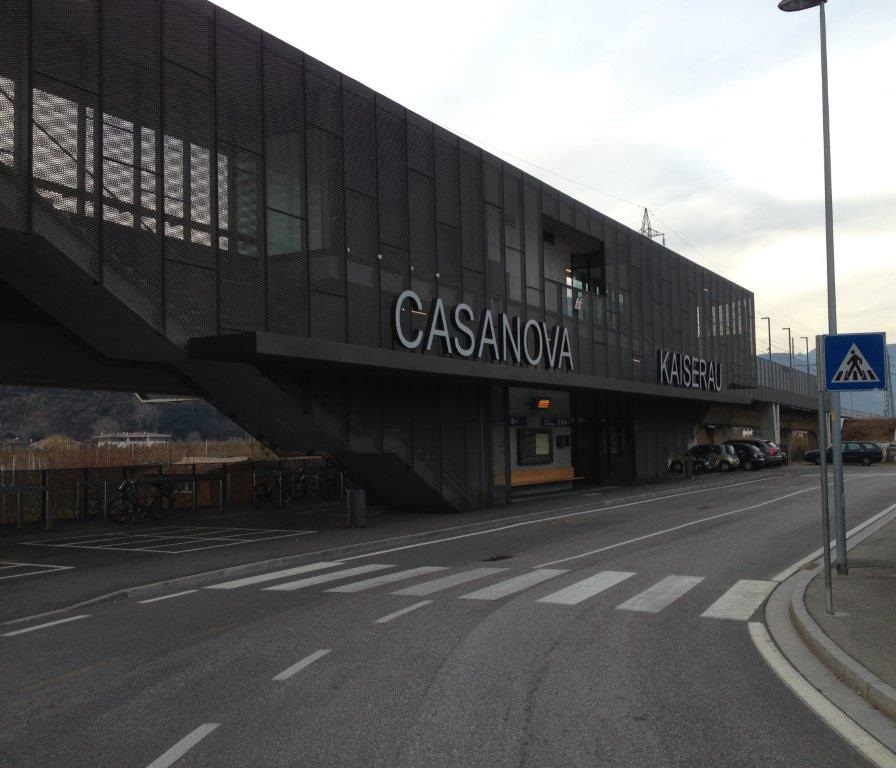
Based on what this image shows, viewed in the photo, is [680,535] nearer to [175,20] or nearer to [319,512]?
[319,512]

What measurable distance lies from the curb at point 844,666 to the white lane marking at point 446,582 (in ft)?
15.0

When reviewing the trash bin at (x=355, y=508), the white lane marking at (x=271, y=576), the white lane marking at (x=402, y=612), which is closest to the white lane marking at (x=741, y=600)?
the white lane marking at (x=402, y=612)

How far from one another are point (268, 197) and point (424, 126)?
7.07 metres

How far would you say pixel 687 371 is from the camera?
138 feet

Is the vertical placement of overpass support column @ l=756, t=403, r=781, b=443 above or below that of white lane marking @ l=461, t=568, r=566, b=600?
above

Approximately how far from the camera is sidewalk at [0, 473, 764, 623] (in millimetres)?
12141

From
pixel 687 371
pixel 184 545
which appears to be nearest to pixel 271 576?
pixel 184 545

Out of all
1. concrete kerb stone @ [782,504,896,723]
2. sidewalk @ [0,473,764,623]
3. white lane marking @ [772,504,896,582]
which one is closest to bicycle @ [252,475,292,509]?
sidewalk @ [0,473,764,623]

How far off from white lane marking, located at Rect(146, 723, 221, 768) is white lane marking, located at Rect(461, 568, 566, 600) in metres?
5.35

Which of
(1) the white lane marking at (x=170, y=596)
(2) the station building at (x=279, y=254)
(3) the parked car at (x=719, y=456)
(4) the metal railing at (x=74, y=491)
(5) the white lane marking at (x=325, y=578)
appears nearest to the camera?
(1) the white lane marking at (x=170, y=596)

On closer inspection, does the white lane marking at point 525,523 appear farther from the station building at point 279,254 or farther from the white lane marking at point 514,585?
the white lane marking at point 514,585

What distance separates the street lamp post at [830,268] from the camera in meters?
11.6

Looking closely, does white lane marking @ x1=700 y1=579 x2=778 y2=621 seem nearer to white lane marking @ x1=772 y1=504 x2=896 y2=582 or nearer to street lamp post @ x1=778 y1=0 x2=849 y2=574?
white lane marking @ x1=772 y1=504 x2=896 y2=582

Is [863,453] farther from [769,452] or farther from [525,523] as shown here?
[525,523]
